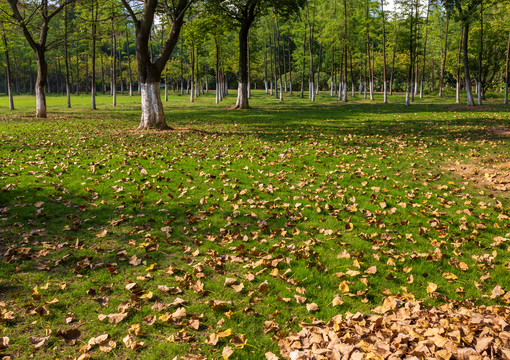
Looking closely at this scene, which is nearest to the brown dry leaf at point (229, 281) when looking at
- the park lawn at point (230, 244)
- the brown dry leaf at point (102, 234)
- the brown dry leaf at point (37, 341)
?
the park lawn at point (230, 244)

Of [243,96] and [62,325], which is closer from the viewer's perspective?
[62,325]

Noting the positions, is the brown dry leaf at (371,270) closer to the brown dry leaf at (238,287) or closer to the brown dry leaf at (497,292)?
the brown dry leaf at (497,292)

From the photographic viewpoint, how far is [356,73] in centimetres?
6475

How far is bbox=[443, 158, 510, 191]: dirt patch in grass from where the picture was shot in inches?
315

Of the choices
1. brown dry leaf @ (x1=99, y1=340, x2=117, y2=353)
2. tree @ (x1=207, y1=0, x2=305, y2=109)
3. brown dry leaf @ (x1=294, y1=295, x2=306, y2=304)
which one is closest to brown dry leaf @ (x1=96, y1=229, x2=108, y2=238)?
brown dry leaf @ (x1=99, y1=340, x2=117, y2=353)

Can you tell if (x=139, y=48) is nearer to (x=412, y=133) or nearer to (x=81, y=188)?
(x=81, y=188)

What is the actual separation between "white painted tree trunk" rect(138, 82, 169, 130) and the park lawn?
19.6 feet

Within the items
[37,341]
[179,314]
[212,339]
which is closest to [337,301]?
[212,339]

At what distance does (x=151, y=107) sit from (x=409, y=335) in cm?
1603

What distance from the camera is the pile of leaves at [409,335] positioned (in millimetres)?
2693

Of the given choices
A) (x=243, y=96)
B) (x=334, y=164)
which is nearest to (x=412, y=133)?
(x=334, y=164)

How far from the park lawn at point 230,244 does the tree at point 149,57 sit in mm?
6033

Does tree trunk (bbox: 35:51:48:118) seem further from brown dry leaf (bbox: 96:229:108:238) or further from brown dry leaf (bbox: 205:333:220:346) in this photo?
brown dry leaf (bbox: 205:333:220:346)

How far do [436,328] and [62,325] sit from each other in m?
3.83
